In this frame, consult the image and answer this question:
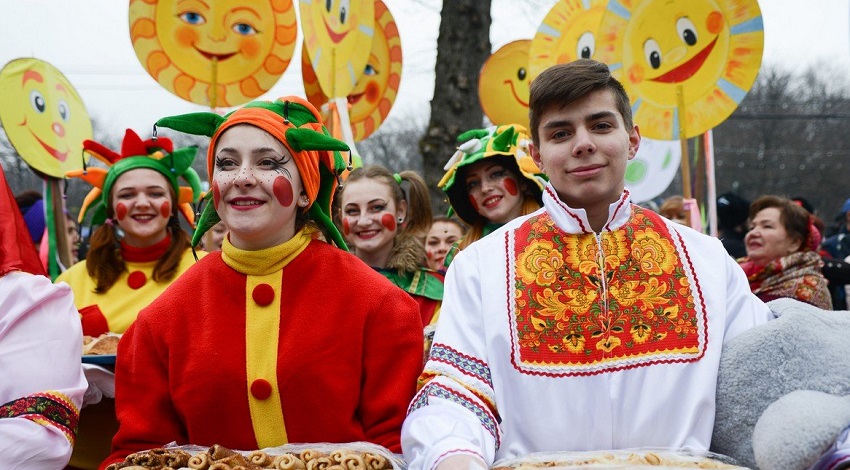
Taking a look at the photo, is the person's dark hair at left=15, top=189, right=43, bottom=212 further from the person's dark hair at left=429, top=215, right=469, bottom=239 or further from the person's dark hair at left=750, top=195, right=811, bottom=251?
the person's dark hair at left=750, top=195, right=811, bottom=251

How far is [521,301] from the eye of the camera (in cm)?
251

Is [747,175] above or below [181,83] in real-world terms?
below

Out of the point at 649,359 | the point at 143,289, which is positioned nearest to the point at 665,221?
the point at 649,359

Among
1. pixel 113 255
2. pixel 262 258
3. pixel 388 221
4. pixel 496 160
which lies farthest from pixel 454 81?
pixel 262 258

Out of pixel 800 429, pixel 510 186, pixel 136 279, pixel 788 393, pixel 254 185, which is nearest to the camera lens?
pixel 800 429

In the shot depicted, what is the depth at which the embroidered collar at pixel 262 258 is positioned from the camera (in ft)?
9.18

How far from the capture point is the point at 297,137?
110 inches

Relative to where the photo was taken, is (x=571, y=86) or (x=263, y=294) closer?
(x=571, y=86)

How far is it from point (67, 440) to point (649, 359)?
6.39 ft

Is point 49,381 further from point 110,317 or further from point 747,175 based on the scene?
point 747,175

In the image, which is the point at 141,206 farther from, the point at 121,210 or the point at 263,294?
the point at 263,294

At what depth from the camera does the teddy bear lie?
1.93 m

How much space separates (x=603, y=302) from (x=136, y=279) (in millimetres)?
3111

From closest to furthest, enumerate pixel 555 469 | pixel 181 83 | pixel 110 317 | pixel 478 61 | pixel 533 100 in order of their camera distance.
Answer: pixel 555 469 → pixel 533 100 → pixel 110 317 → pixel 181 83 → pixel 478 61
